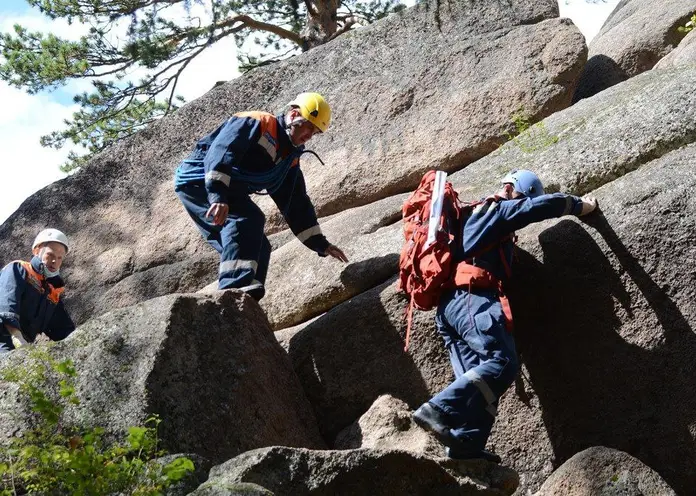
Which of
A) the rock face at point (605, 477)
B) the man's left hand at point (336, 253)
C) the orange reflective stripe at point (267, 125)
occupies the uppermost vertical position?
the orange reflective stripe at point (267, 125)

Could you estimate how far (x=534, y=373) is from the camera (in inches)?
249

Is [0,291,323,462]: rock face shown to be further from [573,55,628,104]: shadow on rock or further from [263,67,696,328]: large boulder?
[573,55,628,104]: shadow on rock

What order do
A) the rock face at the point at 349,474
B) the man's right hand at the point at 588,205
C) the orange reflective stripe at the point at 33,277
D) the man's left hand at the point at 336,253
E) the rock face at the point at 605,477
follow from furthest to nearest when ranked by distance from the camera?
1. the orange reflective stripe at the point at 33,277
2. the man's left hand at the point at 336,253
3. the man's right hand at the point at 588,205
4. the rock face at the point at 605,477
5. the rock face at the point at 349,474

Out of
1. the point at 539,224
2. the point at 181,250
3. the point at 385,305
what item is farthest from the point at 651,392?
the point at 181,250

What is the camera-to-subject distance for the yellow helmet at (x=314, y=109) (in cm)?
743

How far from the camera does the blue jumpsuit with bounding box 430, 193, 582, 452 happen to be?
5.48m

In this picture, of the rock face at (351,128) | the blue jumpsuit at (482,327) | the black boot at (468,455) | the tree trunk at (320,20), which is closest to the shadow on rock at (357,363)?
the blue jumpsuit at (482,327)

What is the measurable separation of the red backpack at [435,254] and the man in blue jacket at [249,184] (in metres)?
1.23

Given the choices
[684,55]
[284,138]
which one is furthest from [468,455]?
[684,55]

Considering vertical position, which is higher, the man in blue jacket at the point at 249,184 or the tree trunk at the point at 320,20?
the tree trunk at the point at 320,20

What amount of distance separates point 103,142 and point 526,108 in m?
9.81

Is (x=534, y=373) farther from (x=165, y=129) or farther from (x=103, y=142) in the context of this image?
(x=103, y=142)

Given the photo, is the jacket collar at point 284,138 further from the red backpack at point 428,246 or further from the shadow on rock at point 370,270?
the red backpack at point 428,246

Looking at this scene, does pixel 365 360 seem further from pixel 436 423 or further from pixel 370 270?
pixel 436 423
